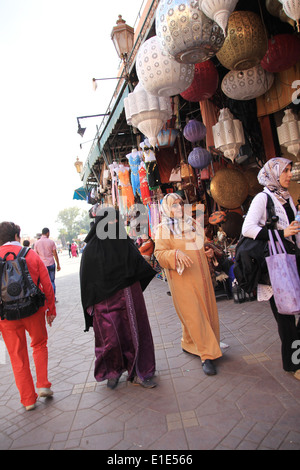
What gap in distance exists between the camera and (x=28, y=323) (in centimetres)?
314

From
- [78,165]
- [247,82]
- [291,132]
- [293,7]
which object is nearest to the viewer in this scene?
[293,7]

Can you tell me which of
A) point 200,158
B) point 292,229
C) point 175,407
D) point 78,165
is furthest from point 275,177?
point 78,165

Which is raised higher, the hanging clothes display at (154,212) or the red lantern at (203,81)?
the red lantern at (203,81)

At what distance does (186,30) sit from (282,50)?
1461 mm

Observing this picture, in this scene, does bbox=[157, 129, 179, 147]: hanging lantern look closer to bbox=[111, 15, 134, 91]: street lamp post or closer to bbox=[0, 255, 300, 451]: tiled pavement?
bbox=[111, 15, 134, 91]: street lamp post

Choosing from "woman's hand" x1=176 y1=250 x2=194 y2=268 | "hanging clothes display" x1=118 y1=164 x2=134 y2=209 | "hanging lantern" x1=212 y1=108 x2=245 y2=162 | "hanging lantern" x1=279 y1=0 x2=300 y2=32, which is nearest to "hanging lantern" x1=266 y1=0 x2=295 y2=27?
"hanging lantern" x1=279 y1=0 x2=300 y2=32

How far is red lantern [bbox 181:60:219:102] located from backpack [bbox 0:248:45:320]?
2976 mm

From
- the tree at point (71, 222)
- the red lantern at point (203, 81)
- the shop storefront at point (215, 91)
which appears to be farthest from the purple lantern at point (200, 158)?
the tree at point (71, 222)

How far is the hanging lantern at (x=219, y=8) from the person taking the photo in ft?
8.16

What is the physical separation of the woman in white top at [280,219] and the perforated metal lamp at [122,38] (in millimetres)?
4463

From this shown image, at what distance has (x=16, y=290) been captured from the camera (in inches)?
119

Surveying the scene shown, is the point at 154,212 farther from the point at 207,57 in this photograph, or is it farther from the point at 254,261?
the point at 254,261

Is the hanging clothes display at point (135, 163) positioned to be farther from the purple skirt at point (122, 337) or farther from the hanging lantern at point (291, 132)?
the purple skirt at point (122, 337)

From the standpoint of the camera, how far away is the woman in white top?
2742mm
